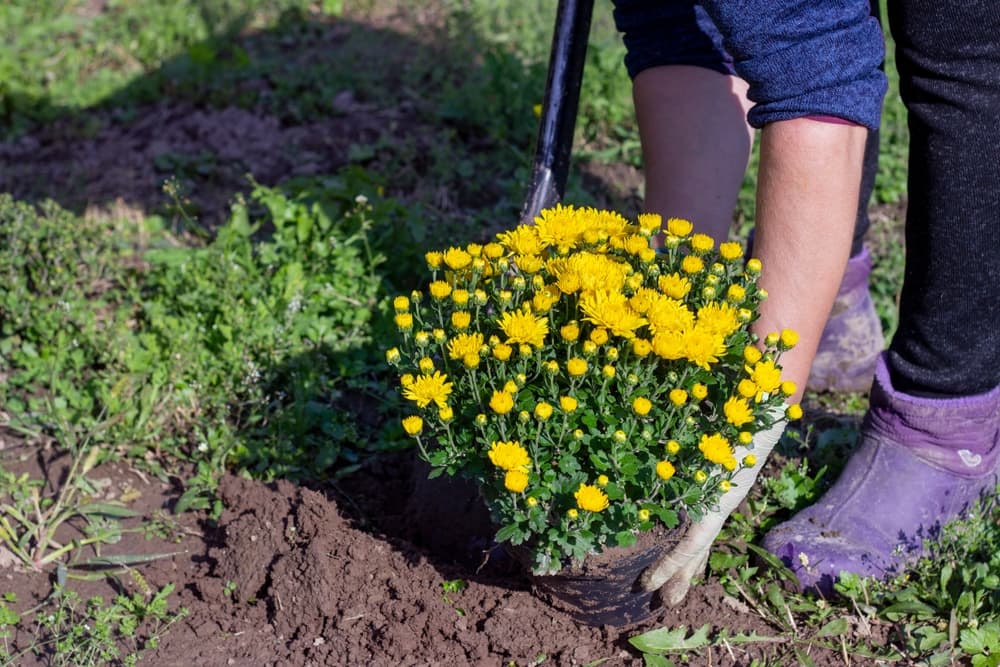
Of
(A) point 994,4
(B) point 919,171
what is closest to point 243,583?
(B) point 919,171

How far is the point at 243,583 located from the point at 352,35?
3410 mm

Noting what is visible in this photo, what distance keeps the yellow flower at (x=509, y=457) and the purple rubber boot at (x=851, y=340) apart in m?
1.65

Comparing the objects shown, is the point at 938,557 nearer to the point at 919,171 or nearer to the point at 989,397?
the point at 989,397

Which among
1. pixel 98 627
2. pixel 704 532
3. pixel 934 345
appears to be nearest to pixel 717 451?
pixel 704 532

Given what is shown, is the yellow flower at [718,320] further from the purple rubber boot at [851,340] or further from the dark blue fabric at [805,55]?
the purple rubber boot at [851,340]

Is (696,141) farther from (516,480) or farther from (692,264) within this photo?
(516,480)

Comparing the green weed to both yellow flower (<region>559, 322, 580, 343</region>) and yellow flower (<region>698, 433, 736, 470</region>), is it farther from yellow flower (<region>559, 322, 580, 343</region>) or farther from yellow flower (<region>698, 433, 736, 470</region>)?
yellow flower (<region>698, 433, 736, 470</region>)

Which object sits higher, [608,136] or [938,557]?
[608,136]

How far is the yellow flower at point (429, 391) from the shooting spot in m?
1.83

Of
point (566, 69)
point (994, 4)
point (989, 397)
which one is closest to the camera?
point (994, 4)

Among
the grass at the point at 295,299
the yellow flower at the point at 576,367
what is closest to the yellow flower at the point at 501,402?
the yellow flower at the point at 576,367

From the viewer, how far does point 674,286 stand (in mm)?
1869

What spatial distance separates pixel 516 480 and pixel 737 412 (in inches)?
14.9

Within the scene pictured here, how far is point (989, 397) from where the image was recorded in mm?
2406
